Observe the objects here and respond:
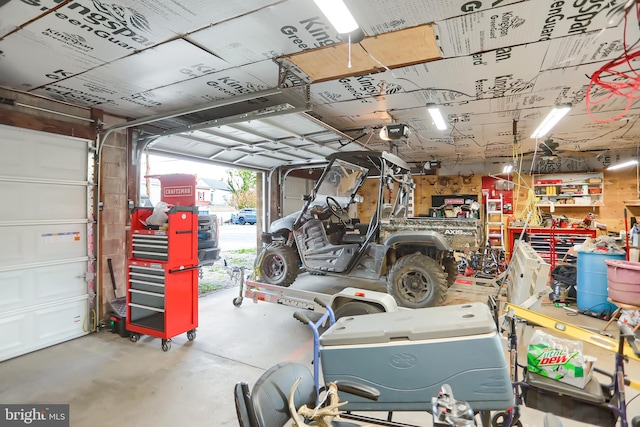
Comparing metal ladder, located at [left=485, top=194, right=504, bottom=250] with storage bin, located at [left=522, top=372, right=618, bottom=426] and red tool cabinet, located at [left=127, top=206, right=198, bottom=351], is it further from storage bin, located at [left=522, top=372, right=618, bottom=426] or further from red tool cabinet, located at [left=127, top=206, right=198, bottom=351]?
red tool cabinet, located at [left=127, top=206, right=198, bottom=351]

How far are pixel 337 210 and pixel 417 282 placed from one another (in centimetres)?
177

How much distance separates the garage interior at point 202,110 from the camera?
227 centimetres

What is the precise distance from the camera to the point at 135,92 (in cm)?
353

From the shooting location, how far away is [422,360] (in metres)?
1.57

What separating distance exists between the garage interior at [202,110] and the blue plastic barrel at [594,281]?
0.27m

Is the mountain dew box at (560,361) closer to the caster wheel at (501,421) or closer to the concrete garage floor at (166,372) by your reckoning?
the caster wheel at (501,421)

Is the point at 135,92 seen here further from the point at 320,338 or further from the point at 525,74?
the point at 525,74

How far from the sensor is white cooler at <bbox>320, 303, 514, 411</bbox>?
4.90 feet

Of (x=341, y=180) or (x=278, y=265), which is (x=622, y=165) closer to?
(x=341, y=180)

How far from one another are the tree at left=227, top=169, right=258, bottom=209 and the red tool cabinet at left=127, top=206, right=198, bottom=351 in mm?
9694

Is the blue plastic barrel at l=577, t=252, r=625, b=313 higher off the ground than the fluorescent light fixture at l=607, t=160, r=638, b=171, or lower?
lower

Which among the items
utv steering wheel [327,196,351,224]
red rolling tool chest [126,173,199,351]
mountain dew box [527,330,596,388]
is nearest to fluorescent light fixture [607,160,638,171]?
utv steering wheel [327,196,351,224]

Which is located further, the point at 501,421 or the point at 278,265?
the point at 278,265

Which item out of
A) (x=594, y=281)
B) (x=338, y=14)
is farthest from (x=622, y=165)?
(x=338, y=14)
